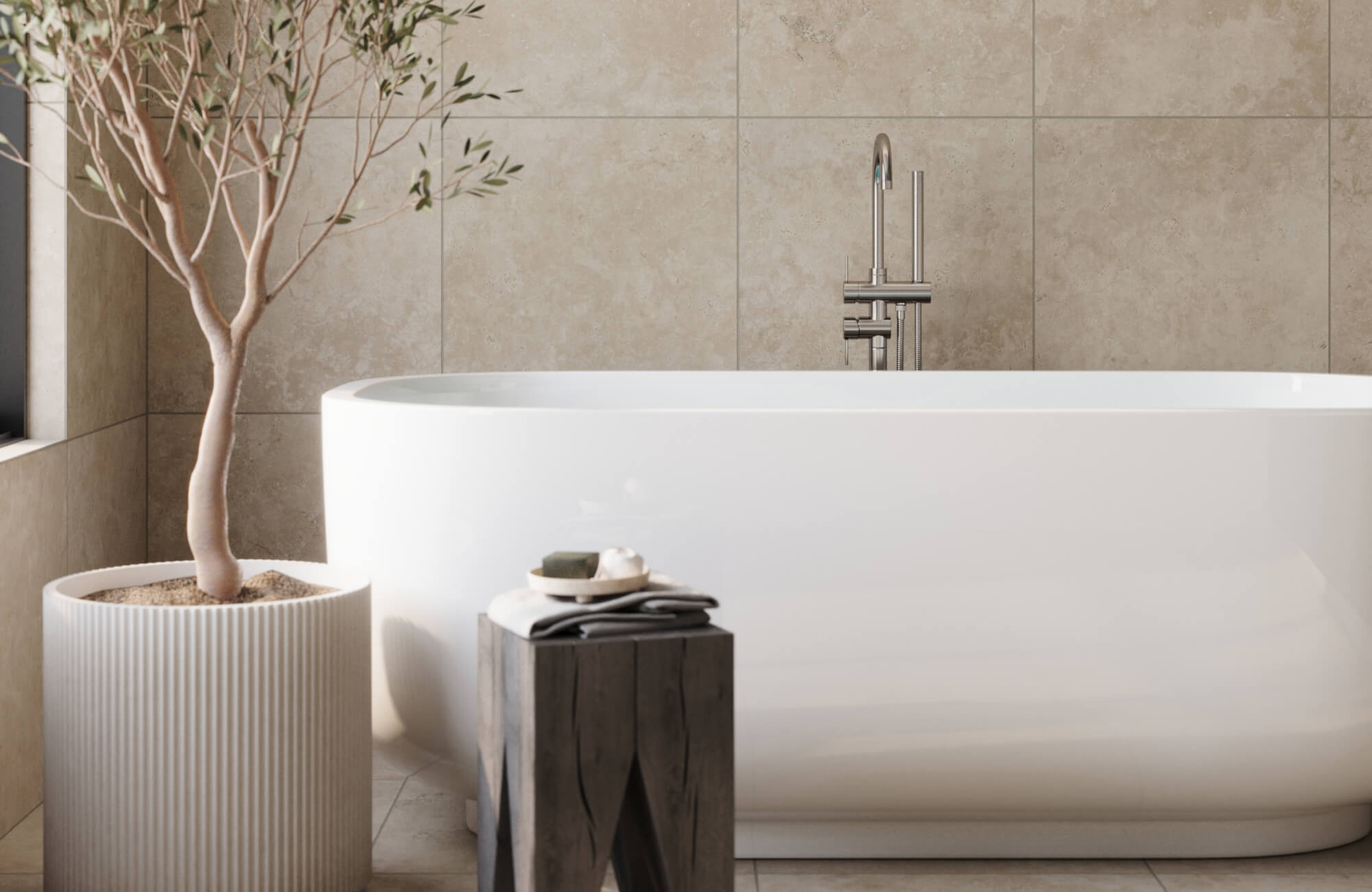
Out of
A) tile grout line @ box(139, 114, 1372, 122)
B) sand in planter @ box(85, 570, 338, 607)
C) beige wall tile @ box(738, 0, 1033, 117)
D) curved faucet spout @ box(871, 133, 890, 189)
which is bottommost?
sand in planter @ box(85, 570, 338, 607)

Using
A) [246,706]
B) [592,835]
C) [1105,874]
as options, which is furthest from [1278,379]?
[246,706]

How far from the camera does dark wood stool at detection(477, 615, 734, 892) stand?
1315 millimetres

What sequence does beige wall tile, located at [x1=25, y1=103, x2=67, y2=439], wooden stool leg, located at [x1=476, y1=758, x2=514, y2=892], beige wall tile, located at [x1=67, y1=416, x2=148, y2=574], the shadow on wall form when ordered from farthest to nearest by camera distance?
beige wall tile, located at [x1=67, y1=416, x2=148, y2=574], beige wall tile, located at [x1=25, y1=103, x2=67, y2=439], the shadow on wall, wooden stool leg, located at [x1=476, y1=758, x2=514, y2=892]

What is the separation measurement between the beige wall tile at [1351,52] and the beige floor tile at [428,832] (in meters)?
2.37

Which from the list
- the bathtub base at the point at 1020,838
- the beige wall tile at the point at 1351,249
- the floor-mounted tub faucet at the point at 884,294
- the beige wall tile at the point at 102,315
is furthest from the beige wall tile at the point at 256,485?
the beige wall tile at the point at 1351,249

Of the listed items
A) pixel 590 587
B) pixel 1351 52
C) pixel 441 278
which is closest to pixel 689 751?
pixel 590 587

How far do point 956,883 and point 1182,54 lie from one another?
6.34ft

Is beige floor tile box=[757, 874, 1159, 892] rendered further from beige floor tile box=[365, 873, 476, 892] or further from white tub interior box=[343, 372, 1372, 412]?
white tub interior box=[343, 372, 1372, 412]

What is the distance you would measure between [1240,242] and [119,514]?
2.45 m

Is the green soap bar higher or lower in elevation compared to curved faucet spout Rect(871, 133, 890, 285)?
lower

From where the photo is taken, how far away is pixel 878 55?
2.90 metres

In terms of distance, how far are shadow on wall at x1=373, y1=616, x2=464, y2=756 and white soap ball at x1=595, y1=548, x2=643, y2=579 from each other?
49 cm

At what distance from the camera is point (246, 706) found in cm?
160

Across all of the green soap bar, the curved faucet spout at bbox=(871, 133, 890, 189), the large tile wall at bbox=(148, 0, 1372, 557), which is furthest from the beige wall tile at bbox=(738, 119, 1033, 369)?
the green soap bar
